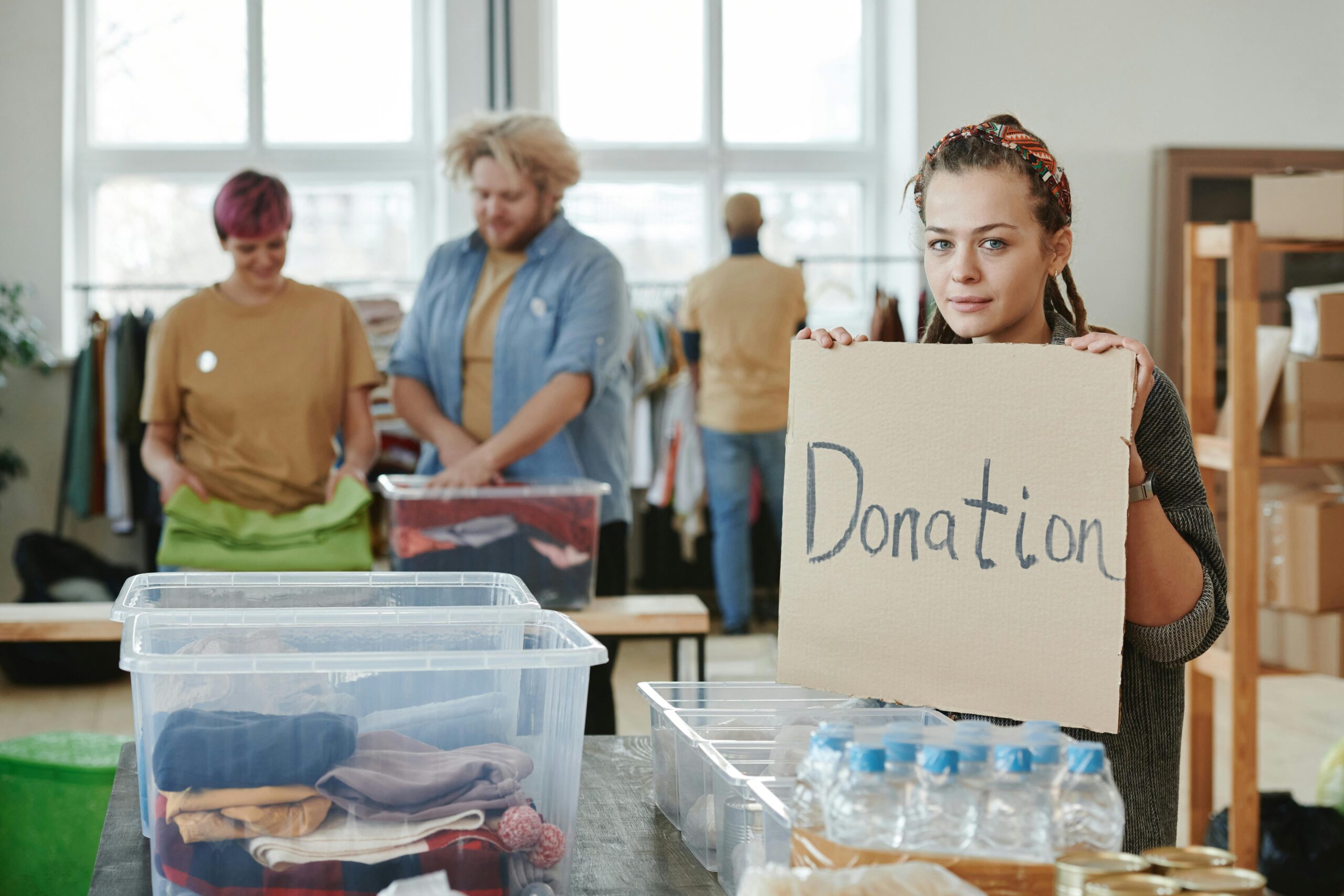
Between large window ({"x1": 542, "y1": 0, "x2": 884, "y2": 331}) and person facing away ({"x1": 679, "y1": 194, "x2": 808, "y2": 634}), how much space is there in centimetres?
117

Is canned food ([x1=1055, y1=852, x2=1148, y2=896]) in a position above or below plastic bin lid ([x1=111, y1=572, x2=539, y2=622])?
below

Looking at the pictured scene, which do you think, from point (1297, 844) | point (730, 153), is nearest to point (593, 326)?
point (1297, 844)

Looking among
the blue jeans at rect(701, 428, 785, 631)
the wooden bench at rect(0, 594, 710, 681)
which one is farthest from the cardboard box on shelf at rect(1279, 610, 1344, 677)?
the blue jeans at rect(701, 428, 785, 631)

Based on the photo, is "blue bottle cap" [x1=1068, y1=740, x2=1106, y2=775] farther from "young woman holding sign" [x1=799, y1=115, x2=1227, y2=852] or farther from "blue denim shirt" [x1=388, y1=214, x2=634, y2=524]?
"blue denim shirt" [x1=388, y1=214, x2=634, y2=524]

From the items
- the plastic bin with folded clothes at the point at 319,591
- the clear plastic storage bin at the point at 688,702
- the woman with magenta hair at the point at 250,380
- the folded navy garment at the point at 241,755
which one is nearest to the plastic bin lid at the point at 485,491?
the woman with magenta hair at the point at 250,380

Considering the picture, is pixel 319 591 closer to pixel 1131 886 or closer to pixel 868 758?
pixel 868 758

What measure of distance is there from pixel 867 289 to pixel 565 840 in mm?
5200

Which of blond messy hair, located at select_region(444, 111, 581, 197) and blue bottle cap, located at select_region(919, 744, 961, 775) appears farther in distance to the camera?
blond messy hair, located at select_region(444, 111, 581, 197)

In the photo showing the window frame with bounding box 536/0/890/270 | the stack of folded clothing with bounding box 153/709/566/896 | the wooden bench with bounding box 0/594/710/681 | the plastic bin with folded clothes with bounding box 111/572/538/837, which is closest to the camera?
the stack of folded clothing with bounding box 153/709/566/896

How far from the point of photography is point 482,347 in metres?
2.51

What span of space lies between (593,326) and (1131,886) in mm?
1900

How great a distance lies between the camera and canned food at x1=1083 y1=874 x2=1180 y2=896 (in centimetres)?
65

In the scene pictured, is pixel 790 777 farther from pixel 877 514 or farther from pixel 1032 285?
pixel 1032 285

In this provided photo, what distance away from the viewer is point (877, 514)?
1.04 m
